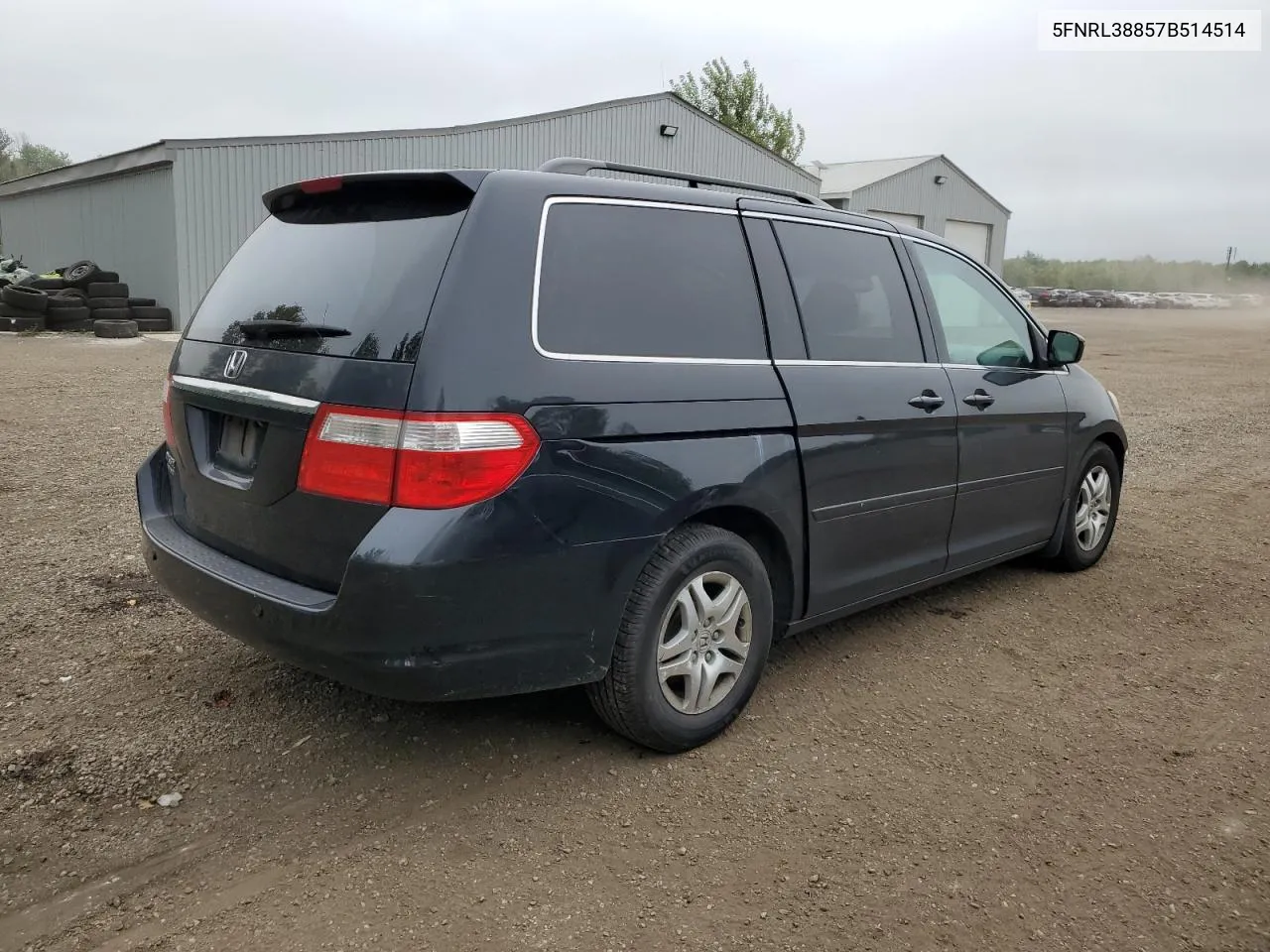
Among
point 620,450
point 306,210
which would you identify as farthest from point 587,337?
point 306,210

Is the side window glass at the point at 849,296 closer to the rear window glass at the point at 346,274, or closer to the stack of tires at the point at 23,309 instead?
the rear window glass at the point at 346,274

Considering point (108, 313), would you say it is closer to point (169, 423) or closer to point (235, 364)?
point (169, 423)

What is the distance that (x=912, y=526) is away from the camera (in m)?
3.94

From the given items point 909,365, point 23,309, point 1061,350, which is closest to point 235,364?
point 909,365

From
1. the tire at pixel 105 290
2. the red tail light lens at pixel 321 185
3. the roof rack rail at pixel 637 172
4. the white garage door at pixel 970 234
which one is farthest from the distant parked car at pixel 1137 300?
the red tail light lens at pixel 321 185

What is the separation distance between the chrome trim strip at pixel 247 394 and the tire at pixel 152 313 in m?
17.7

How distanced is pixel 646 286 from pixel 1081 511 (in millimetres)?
3262

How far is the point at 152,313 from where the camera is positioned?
19016 mm

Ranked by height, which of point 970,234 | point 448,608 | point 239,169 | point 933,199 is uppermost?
point 933,199

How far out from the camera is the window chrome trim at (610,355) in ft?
8.95

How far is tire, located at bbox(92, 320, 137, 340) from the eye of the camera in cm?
1730

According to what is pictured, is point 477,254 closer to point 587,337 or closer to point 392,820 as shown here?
point 587,337

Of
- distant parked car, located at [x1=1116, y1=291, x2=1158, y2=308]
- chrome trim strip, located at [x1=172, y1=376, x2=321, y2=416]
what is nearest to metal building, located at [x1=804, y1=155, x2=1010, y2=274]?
distant parked car, located at [x1=1116, y1=291, x2=1158, y2=308]

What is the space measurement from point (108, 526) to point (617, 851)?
409 centimetres
